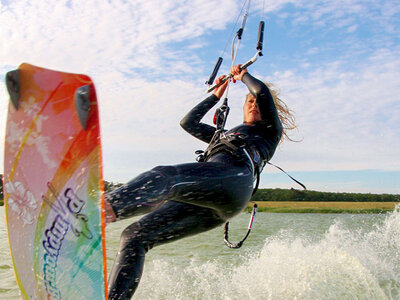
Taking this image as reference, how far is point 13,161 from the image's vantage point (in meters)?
2.36

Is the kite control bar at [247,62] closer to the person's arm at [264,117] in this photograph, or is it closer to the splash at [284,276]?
the person's arm at [264,117]

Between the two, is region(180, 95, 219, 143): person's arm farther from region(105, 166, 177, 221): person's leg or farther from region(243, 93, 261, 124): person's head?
region(105, 166, 177, 221): person's leg

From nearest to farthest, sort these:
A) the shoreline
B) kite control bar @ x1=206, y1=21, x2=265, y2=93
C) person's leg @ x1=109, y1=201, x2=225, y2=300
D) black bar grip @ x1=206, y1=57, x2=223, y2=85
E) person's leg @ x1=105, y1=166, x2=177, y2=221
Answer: person's leg @ x1=105, y1=166, x2=177, y2=221, person's leg @ x1=109, y1=201, x2=225, y2=300, kite control bar @ x1=206, y1=21, x2=265, y2=93, black bar grip @ x1=206, y1=57, x2=223, y2=85, the shoreline

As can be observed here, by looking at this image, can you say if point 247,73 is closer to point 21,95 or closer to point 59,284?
point 21,95

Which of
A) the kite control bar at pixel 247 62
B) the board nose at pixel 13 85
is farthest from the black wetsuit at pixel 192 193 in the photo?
the board nose at pixel 13 85

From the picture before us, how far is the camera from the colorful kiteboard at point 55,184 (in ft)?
7.45

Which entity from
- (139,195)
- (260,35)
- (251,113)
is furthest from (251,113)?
(139,195)

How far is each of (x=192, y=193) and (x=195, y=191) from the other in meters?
0.03

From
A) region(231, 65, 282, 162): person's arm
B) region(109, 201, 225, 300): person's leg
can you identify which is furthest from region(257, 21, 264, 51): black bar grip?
region(109, 201, 225, 300): person's leg

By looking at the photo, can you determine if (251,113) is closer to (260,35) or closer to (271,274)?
(260,35)

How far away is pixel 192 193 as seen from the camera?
279 centimetres

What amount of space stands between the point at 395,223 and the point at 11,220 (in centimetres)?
1201

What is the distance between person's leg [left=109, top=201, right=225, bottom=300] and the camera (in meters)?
2.76

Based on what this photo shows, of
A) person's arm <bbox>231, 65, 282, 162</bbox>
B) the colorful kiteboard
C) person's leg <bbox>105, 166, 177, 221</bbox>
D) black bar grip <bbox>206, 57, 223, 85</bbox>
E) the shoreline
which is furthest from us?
the shoreline
